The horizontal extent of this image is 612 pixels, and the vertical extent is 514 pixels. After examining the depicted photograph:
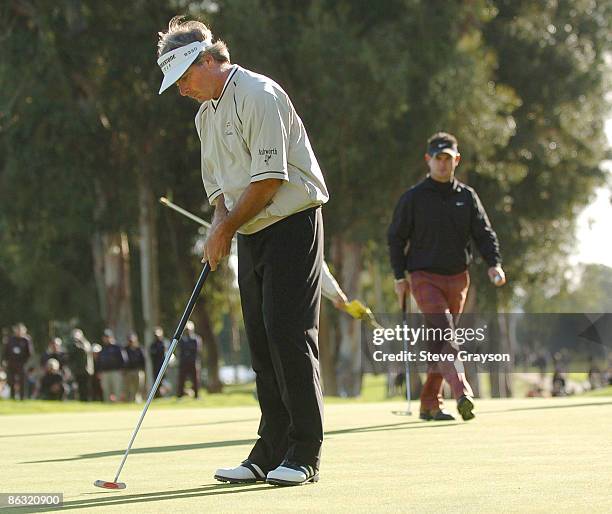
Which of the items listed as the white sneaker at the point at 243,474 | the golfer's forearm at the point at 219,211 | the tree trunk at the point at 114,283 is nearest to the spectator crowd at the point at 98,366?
the tree trunk at the point at 114,283

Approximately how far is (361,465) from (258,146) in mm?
1821

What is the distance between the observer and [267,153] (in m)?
6.22

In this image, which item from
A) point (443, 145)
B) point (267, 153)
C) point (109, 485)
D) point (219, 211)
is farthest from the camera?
point (443, 145)

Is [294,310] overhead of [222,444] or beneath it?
overhead

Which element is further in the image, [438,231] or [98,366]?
[98,366]

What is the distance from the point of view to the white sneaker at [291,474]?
6105mm

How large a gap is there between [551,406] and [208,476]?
6998 millimetres

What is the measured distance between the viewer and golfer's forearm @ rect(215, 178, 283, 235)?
6258mm

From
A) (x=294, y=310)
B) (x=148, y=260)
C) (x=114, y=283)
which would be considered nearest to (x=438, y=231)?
(x=294, y=310)

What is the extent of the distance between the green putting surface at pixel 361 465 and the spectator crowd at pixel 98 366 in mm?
18026

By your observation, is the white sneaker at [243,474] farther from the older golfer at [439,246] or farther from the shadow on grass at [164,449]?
the older golfer at [439,246]

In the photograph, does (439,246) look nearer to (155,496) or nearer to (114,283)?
(155,496)

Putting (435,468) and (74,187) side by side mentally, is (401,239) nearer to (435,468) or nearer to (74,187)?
(435,468)

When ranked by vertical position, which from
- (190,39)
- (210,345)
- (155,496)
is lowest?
(155,496)
